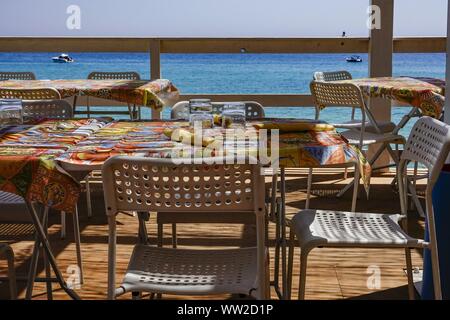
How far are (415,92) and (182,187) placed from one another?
2738 millimetres

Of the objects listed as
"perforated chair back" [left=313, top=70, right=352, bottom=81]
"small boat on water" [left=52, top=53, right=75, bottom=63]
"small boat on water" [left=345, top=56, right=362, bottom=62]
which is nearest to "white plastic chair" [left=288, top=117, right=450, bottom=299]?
"perforated chair back" [left=313, top=70, right=352, bottom=81]

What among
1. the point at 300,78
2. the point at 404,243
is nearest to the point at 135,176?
the point at 404,243

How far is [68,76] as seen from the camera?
114 ft

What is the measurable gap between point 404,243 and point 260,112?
137cm

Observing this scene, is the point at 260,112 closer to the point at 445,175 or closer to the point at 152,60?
the point at 445,175

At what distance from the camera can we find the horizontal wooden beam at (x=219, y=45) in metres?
6.62

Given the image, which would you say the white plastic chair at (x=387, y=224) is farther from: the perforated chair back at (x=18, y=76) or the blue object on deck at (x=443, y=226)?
the perforated chair back at (x=18, y=76)

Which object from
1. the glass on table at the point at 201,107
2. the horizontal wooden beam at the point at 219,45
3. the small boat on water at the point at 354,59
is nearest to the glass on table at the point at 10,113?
the glass on table at the point at 201,107

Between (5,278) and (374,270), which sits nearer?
(5,278)

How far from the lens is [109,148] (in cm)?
276

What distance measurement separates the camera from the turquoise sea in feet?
109

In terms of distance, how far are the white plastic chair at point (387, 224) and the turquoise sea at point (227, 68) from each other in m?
28.6

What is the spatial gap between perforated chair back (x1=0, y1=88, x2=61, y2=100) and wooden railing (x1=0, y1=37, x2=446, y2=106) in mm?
1707

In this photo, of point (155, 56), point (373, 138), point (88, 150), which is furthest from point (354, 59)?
point (88, 150)
